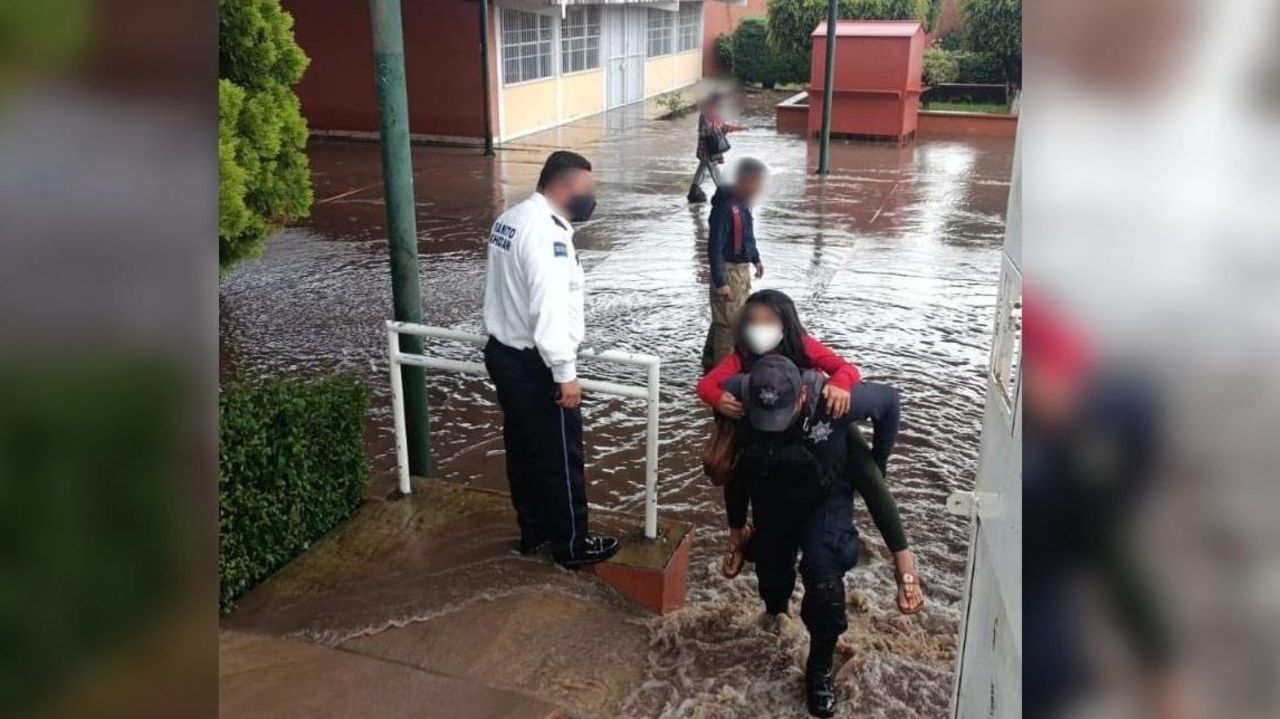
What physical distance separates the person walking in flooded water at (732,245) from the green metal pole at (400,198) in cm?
180

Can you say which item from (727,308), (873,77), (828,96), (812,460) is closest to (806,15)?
(873,77)

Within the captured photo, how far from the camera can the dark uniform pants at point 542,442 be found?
367 cm

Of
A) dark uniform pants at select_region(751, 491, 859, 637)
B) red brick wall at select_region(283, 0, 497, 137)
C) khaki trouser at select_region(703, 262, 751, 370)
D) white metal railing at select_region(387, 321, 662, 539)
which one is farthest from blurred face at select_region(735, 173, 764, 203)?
red brick wall at select_region(283, 0, 497, 137)

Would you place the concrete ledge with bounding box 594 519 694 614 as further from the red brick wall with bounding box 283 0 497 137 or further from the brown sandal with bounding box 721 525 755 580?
the red brick wall with bounding box 283 0 497 137

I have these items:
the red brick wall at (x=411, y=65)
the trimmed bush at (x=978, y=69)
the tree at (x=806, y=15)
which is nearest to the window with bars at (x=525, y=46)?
the red brick wall at (x=411, y=65)

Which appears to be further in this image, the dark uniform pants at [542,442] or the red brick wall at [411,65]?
the red brick wall at [411,65]

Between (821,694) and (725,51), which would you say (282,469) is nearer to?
(821,694)

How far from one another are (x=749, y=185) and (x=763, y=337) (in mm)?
2410

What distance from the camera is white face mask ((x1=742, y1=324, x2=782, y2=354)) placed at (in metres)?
3.24

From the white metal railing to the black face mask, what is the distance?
51cm
